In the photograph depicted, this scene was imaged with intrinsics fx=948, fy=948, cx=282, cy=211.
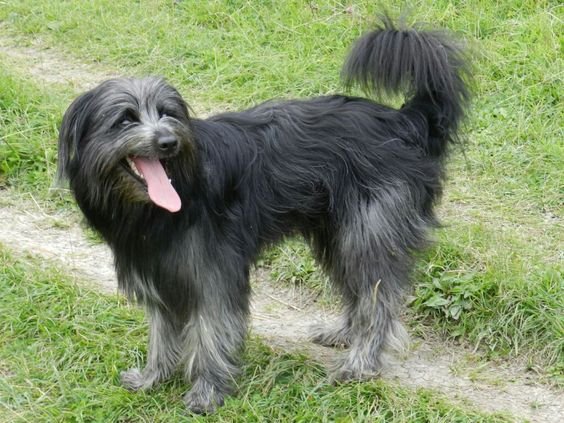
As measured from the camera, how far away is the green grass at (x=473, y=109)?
5.12m

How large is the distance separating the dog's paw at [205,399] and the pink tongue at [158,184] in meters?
1.01

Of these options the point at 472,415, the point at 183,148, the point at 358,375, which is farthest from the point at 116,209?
the point at 472,415

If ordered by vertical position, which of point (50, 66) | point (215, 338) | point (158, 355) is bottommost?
point (50, 66)

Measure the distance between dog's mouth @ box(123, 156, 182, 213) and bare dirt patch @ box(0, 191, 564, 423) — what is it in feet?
4.79

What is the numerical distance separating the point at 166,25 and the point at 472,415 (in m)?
5.82

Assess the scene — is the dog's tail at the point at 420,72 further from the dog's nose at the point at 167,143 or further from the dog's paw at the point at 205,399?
the dog's paw at the point at 205,399

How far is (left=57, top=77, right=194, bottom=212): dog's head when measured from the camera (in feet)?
12.7

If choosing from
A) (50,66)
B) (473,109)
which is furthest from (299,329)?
(50,66)

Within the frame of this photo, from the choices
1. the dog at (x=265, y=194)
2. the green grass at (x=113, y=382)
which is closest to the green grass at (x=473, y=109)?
the dog at (x=265, y=194)

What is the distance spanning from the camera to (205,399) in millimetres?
4500

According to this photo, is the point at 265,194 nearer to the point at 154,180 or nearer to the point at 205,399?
the point at 154,180

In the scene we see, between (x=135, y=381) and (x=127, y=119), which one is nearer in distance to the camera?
(x=127, y=119)

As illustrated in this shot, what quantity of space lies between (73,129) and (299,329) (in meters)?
1.99

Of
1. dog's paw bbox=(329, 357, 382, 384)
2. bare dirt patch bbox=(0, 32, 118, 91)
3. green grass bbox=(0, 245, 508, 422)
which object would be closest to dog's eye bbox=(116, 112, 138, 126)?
green grass bbox=(0, 245, 508, 422)
